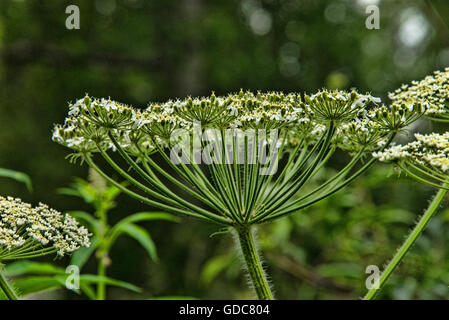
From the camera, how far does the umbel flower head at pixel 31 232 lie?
2.96 feet

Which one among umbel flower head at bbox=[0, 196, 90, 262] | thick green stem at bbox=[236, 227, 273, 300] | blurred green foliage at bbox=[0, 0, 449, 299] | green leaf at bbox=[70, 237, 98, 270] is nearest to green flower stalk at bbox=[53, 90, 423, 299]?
thick green stem at bbox=[236, 227, 273, 300]

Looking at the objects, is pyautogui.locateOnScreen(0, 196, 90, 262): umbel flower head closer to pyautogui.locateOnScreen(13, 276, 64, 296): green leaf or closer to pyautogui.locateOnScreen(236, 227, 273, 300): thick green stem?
pyautogui.locateOnScreen(13, 276, 64, 296): green leaf

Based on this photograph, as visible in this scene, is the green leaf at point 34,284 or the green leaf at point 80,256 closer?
the green leaf at point 34,284

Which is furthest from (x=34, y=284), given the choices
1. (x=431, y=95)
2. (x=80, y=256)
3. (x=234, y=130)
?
(x=431, y=95)

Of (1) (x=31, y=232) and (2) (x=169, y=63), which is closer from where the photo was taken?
(1) (x=31, y=232)

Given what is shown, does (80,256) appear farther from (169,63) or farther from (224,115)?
(169,63)

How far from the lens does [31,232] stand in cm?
91

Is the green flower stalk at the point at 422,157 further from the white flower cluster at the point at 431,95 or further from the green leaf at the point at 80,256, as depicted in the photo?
the green leaf at the point at 80,256

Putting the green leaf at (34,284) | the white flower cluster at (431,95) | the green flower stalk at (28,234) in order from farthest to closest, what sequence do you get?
the green leaf at (34,284) < the white flower cluster at (431,95) < the green flower stalk at (28,234)

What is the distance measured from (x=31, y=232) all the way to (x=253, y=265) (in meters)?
0.47

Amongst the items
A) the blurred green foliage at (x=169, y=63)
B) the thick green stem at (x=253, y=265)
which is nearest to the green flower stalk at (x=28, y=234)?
the thick green stem at (x=253, y=265)
